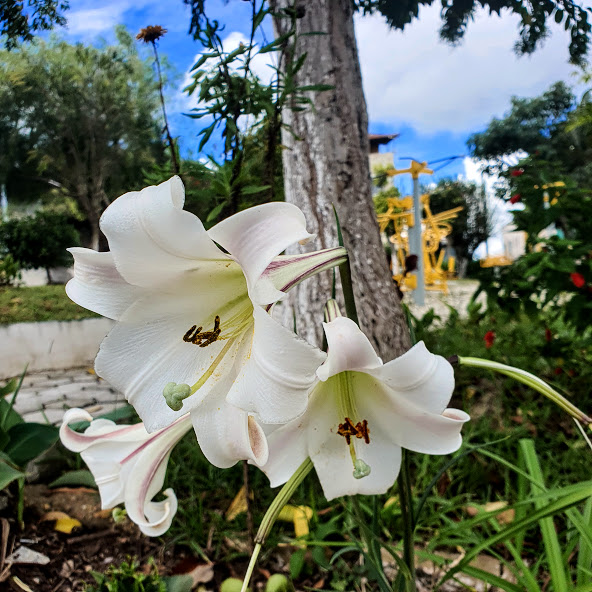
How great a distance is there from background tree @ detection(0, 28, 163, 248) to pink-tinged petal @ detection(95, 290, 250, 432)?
1.11 meters

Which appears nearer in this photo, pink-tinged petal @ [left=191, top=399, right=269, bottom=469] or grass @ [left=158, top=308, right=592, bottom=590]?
pink-tinged petal @ [left=191, top=399, right=269, bottom=469]

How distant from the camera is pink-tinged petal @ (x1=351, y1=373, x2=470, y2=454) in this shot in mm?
393

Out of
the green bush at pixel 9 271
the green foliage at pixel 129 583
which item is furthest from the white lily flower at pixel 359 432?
the green bush at pixel 9 271

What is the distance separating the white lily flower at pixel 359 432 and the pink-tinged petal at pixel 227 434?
0.16 feet

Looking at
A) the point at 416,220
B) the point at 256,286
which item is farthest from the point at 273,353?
the point at 416,220

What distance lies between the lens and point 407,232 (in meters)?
2.70

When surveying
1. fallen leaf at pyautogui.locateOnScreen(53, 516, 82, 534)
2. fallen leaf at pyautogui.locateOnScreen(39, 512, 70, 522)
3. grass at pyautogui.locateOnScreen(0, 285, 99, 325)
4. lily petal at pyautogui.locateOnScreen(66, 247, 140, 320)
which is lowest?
fallen leaf at pyautogui.locateOnScreen(53, 516, 82, 534)

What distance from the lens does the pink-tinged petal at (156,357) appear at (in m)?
0.37

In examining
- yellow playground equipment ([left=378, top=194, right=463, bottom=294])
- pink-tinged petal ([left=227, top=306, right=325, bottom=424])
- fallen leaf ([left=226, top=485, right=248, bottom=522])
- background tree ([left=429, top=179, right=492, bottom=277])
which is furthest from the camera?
background tree ([left=429, top=179, right=492, bottom=277])

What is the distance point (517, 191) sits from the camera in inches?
58.8

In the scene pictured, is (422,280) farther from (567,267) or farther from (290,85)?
(290,85)

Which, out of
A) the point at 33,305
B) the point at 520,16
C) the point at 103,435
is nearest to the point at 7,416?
the point at 33,305

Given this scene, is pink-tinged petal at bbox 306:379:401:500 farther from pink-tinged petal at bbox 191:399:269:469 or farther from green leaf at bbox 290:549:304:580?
green leaf at bbox 290:549:304:580

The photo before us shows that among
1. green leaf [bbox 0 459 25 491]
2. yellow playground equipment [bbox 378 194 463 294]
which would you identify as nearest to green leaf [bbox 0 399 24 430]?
green leaf [bbox 0 459 25 491]
